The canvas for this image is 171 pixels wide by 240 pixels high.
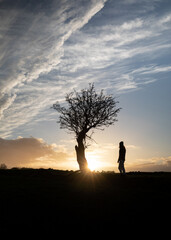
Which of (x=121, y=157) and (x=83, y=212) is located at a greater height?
(x=121, y=157)

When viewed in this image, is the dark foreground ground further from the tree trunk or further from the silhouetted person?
the tree trunk

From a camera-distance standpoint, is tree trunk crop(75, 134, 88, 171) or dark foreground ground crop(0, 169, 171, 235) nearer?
dark foreground ground crop(0, 169, 171, 235)

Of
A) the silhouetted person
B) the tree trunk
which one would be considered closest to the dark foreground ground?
the silhouetted person

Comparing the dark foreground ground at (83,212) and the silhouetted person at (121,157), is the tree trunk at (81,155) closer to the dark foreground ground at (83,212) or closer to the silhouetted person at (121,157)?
the silhouetted person at (121,157)

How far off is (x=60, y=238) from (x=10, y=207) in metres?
4.94

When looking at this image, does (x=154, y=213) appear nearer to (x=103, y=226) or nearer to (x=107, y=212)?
(x=107, y=212)

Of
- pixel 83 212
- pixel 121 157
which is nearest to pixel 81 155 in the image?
pixel 121 157

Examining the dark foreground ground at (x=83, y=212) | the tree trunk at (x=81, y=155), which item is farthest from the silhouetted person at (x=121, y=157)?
the tree trunk at (x=81, y=155)

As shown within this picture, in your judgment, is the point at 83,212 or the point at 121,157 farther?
the point at 121,157

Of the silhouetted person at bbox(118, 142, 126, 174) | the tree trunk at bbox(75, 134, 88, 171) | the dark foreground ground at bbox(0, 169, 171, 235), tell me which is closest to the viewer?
the dark foreground ground at bbox(0, 169, 171, 235)

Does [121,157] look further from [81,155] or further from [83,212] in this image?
[83,212]

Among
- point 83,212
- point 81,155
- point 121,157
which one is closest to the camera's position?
point 83,212

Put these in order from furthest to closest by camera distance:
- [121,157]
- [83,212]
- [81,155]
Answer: [81,155]
[121,157]
[83,212]

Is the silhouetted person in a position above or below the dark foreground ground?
above
